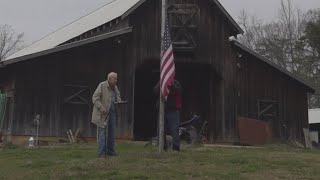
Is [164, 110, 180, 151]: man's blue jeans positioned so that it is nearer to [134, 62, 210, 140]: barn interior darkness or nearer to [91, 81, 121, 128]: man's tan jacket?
[91, 81, 121, 128]: man's tan jacket

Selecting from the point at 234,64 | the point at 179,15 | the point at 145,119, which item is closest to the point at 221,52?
the point at 234,64

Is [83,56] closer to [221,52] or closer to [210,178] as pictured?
[221,52]

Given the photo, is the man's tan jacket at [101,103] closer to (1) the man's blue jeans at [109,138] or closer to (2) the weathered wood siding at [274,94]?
(1) the man's blue jeans at [109,138]

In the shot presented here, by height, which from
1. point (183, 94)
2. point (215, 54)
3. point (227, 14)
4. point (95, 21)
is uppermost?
point (95, 21)

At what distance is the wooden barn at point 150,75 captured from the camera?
65.7 feet

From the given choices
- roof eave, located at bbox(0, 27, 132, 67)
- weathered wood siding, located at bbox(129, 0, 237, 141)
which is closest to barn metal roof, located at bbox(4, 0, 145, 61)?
roof eave, located at bbox(0, 27, 132, 67)

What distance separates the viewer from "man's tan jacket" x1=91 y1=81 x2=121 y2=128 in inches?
449

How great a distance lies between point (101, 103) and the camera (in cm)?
1155

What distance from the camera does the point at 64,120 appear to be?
20328mm

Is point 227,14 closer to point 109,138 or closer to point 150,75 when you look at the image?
point 150,75

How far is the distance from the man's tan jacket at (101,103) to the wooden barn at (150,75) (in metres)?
8.29

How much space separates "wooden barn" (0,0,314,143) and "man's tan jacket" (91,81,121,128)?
829 cm

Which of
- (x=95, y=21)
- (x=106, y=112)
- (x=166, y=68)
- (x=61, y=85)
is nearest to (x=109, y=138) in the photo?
(x=106, y=112)

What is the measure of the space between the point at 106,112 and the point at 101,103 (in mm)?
227
